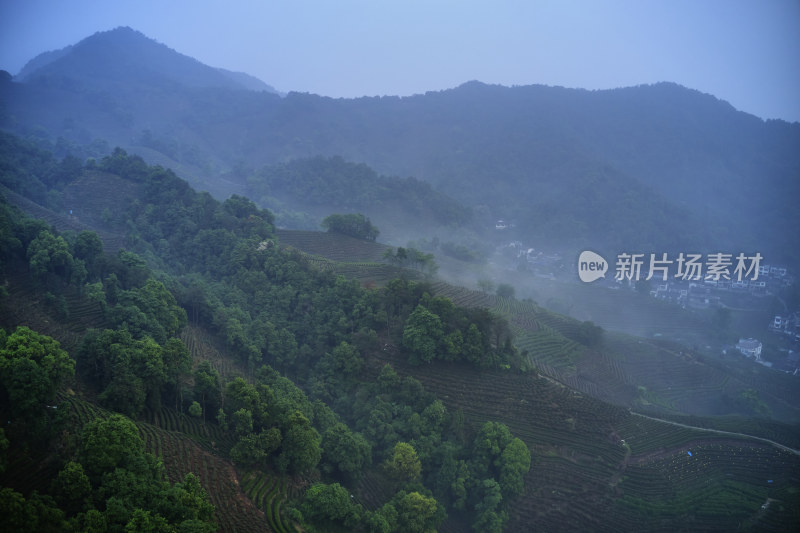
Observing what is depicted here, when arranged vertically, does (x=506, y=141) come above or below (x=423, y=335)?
above

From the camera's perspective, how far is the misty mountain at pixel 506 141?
2881 inches

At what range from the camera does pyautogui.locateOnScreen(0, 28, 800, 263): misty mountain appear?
73.2m

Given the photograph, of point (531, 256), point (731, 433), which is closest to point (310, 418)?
point (731, 433)

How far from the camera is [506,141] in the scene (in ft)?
314

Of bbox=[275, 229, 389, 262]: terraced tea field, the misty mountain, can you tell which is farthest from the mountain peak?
bbox=[275, 229, 389, 262]: terraced tea field

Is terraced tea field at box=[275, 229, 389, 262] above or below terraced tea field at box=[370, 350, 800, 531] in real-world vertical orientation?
above

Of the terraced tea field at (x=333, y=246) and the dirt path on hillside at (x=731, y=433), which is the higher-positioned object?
the terraced tea field at (x=333, y=246)

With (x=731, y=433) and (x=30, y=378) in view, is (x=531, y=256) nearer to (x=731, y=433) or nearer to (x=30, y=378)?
(x=731, y=433)

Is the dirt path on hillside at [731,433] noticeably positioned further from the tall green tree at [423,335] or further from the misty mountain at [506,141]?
the misty mountain at [506,141]

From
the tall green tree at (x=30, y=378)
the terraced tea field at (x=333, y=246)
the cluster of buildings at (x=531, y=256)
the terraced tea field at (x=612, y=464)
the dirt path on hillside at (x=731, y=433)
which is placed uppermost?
the cluster of buildings at (x=531, y=256)

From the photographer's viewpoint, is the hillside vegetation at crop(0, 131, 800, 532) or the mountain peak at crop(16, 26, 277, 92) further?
the mountain peak at crop(16, 26, 277, 92)

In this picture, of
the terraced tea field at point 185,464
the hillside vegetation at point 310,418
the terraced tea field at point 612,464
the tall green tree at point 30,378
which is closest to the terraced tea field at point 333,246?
the hillside vegetation at point 310,418

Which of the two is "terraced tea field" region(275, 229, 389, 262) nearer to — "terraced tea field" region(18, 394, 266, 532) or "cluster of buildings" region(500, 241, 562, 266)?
"terraced tea field" region(18, 394, 266, 532)

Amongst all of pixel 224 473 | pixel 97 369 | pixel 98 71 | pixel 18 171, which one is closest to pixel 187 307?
pixel 97 369
